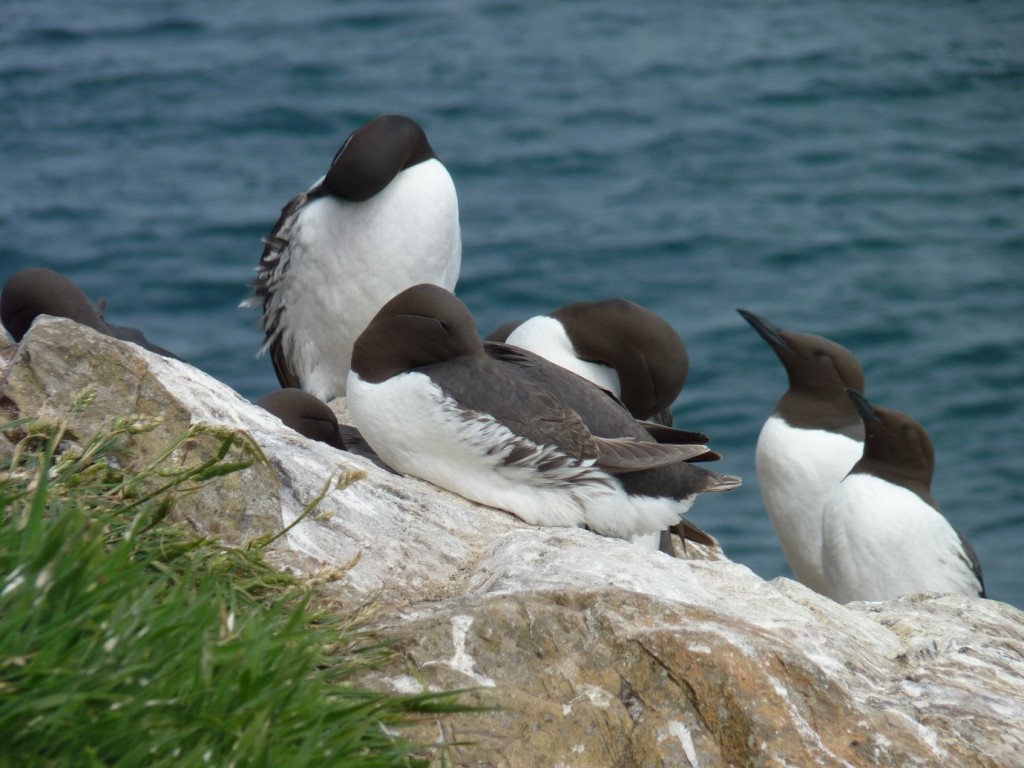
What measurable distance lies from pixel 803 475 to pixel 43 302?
13.5 ft

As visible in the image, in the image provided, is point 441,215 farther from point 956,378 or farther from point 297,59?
point 297,59

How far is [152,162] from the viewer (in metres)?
17.6

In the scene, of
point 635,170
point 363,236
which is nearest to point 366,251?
point 363,236

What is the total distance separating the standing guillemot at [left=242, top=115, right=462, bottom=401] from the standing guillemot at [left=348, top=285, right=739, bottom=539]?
1843 millimetres

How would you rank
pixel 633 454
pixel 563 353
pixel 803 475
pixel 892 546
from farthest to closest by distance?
pixel 803 475
pixel 892 546
pixel 563 353
pixel 633 454

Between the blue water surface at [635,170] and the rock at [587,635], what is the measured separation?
304 inches

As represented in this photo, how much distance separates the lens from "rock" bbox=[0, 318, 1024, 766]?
3.18m

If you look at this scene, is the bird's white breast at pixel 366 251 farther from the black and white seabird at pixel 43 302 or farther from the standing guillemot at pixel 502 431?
the standing guillemot at pixel 502 431

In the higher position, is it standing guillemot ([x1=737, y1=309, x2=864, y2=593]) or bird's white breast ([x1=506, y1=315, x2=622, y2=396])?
bird's white breast ([x1=506, y1=315, x2=622, y2=396])

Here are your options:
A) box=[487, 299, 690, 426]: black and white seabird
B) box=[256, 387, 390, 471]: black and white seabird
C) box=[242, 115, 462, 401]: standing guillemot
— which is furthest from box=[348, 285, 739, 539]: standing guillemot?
box=[242, 115, 462, 401]: standing guillemot

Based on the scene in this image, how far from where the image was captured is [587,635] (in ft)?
11.0

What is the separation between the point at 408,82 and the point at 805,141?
16.7 ft

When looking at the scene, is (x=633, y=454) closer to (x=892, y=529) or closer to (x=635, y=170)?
(x=892, y=529)

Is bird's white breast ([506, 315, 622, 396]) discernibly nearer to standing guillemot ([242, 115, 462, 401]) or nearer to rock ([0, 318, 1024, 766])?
standing guillemot ([242, 115, 462, 401])
